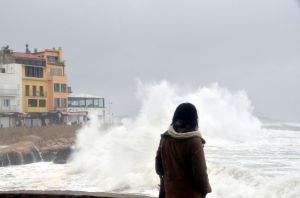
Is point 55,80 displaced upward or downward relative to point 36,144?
upward

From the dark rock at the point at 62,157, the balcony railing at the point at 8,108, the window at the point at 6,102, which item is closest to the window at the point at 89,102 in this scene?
the balcony railing at the point at 8,108

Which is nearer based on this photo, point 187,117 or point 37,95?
point 187,117

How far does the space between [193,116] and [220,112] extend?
121 feet

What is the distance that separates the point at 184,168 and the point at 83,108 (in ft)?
162

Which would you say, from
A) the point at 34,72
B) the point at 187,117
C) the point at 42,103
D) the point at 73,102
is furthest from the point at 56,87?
the point at 187,117

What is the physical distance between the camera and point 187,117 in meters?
2.83

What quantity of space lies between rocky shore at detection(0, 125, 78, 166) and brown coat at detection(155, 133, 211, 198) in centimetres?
2583

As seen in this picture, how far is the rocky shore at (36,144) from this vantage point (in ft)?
94.7

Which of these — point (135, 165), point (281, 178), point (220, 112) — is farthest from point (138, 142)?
point (220, 112)

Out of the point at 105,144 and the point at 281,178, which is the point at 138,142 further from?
the point at 281,178

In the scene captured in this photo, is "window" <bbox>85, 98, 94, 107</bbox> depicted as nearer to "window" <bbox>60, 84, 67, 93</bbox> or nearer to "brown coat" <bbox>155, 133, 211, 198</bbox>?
"window" <bbox>60, 84, 67, 93</bbox>

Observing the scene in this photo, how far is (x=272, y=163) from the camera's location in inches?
669

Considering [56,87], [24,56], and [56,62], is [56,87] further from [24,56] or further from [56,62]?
[24,56]

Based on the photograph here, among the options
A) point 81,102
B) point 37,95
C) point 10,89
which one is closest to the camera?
point 10,89
